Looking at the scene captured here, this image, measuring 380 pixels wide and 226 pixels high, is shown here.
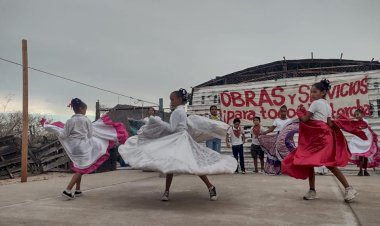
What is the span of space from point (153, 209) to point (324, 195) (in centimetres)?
270

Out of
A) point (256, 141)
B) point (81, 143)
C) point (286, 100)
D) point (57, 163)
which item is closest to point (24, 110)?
point (81, 143)

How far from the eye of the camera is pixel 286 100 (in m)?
10.9

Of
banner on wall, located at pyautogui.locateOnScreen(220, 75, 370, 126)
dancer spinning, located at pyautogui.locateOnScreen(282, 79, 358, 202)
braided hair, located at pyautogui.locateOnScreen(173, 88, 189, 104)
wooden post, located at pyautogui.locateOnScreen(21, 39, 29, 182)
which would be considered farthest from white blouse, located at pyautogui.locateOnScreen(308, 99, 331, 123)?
wooden post, located at pyautogui.locateOnScreen(21, 39, 29, 182)

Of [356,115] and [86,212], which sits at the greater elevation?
[356,115]

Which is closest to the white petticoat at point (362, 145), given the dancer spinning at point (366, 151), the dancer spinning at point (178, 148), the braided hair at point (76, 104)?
the dancer spinning at point (366, 151)

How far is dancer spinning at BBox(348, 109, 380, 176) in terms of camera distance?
8.77 m

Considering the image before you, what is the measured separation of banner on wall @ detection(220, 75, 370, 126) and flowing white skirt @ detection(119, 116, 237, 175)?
19.8 feet

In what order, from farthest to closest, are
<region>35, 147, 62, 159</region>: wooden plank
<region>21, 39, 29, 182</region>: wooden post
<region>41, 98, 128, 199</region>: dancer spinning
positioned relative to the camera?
<region>35, 147, 62, 159</region>: wooden plank → <region>21, 39, 29, 182</region>: wooden post → <region>41, 98, 128, 199</region>: dancer spinning

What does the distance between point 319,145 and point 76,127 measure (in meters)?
3.64

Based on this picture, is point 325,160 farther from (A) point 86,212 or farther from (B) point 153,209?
(A) point 86,212

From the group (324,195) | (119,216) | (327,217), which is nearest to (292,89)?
(324,195)

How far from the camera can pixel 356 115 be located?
861 cm

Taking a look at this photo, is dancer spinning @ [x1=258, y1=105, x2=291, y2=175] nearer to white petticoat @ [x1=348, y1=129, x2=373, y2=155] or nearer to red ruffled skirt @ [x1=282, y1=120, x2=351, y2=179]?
white petticoat @ [x1=348, y1=129, x2=373, y2=155]

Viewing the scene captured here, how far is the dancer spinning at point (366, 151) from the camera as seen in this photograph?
28.8ft
